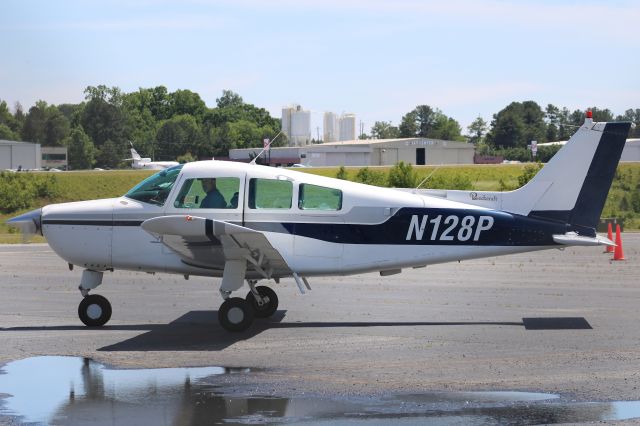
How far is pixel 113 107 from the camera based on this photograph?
12394 cm

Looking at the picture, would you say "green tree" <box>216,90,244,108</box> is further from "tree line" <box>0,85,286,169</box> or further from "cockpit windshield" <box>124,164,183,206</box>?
"cockpit windshield" <box>124,164,183,206</box>

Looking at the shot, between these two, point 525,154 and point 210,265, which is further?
point 525,154

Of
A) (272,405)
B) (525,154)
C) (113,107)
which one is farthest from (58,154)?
(272,405)

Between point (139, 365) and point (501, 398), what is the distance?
13.2 ft

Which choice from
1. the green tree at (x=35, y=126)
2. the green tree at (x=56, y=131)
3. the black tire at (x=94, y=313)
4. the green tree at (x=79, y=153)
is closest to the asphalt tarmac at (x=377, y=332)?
the black tire at (x=94, y=313)

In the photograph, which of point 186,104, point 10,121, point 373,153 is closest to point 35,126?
point 10,121

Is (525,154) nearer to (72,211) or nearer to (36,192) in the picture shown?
(36,192)

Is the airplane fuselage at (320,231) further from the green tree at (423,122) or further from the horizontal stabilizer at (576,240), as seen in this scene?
the green tree at (423,122)

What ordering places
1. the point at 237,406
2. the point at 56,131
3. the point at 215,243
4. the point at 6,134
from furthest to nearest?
the point at 6,134, the point at 56,131, the point at 215,243, the point at 237,406

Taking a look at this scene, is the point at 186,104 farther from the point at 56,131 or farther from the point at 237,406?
the point at 237,406

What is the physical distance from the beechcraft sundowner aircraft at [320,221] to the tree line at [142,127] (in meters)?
83.8

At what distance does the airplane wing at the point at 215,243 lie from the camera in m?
12.0

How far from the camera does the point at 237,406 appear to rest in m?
8.61

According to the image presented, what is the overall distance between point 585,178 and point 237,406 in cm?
685
